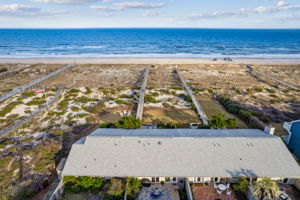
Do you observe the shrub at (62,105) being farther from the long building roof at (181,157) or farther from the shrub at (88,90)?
the long building roof at (181,157)

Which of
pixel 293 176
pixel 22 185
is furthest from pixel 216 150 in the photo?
pixel 22 185

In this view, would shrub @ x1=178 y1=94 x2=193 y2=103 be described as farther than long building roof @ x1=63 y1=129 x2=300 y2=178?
Yes

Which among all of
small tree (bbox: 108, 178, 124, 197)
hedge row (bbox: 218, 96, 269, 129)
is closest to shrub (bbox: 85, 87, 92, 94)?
hedge row (bbox: 218, 96, 269, 129)

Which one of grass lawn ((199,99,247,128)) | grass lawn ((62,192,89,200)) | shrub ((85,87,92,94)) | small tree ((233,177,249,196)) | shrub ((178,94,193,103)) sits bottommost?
grass lawn ((62,192,89,200))

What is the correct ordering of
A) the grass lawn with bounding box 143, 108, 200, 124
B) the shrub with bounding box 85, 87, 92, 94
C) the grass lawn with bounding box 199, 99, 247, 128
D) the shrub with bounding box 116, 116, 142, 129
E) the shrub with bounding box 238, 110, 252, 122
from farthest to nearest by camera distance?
1. the shrub with bounding box 85, 87, 92, 94
2. the grass lawn with bounding box 199, 99, 247, 128
3. the grass lawn with bounding box 143, 108, 200, 124
4. the shrub with bounding box 238, 110, 252, 122
5. the shrub with bounding box 116, 116, 142, 129

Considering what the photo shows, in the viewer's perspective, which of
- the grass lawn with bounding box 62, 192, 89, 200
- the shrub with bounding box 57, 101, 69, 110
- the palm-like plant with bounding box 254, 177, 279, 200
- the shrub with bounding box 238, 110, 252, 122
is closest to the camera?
the palm-like plant with bounding box 254, 177, 279, 200

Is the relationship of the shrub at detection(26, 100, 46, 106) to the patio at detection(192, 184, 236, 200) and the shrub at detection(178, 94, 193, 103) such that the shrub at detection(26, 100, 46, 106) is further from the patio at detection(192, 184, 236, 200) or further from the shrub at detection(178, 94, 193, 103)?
the patio at detection(192, 184, 236, 200)

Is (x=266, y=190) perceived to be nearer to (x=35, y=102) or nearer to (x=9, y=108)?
(x=35, y=102)
